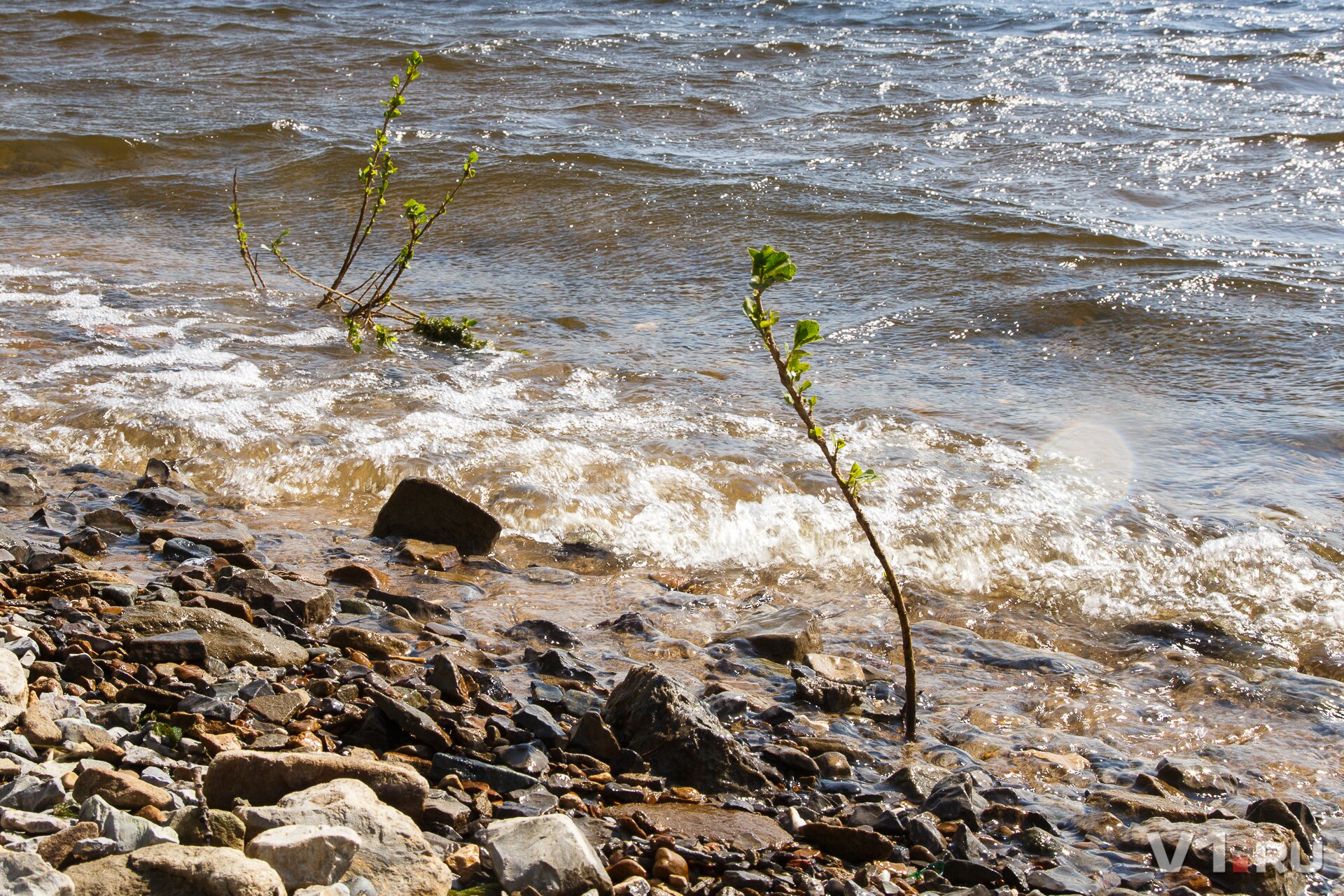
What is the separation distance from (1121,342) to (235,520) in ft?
17.3

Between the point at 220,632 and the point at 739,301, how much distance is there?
5.04 metres

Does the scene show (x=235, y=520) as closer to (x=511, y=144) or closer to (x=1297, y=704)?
(x=1297, y=704)

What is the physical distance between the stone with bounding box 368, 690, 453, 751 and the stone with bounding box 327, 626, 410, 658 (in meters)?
0.53

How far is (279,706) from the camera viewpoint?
255 cm

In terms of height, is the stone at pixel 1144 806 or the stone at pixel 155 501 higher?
the stone at pixel 155 501

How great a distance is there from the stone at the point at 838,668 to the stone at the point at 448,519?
132 centimetres

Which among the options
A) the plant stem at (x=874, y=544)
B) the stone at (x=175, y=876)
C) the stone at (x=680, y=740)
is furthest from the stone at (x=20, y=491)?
the plant stem at (x=874, y=544)

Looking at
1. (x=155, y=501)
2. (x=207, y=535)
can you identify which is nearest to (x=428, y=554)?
(x=207, y=535)

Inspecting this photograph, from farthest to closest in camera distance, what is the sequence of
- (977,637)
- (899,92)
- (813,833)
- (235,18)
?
(235,18)
(899,92)
(977,637)
(813,833)

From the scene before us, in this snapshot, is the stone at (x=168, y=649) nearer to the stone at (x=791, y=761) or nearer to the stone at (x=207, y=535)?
the stone at (x=207, y=535)

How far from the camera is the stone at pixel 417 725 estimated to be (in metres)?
2.47

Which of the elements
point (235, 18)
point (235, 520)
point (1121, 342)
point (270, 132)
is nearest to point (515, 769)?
point (235, 520)

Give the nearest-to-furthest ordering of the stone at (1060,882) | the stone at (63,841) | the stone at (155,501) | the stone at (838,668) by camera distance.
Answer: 1. the stone at (63,841)
2. the stone at (1060,882)
3. the stone at (838,668)
4. the stone at (155,501)

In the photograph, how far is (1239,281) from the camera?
773cm
